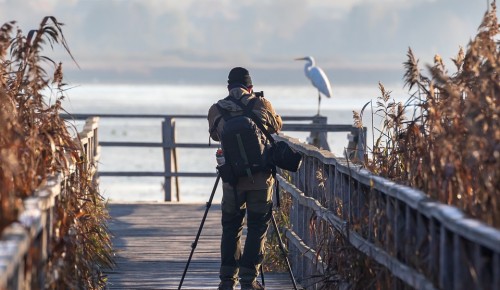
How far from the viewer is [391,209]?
682cm

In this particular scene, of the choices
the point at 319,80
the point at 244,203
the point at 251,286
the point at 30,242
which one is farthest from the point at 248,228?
the point at 319,80

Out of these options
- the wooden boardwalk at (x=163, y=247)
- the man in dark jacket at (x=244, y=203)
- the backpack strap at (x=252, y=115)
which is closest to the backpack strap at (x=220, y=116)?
the man in dark jacket at (x=244, y=203)

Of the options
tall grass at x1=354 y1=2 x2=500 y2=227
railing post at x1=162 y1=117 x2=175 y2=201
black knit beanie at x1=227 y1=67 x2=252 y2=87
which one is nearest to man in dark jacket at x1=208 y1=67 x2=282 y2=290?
black knit beanie at x1=227 y1=67 x2=252 y2=87

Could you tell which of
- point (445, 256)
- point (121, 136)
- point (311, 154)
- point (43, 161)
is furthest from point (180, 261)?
point (121, 136)

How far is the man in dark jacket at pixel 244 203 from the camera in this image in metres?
9.16

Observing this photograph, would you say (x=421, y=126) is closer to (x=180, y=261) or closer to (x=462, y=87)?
(x=462, y=87)

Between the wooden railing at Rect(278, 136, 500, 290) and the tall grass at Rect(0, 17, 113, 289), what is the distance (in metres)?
1.60

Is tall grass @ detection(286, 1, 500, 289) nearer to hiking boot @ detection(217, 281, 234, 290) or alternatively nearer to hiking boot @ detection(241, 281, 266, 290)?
hiking boot @ detection(241, 281, 266, 290)

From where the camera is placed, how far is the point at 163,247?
13.0m

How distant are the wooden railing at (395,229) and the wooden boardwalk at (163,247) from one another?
3.43ft

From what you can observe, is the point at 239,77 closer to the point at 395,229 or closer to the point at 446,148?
the point at 395,229

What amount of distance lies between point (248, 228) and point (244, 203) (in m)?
0.20

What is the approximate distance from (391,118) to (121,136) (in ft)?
170

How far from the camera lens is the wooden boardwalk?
10.6 meters
